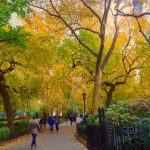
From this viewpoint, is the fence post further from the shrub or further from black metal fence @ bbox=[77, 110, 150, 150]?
the shrub

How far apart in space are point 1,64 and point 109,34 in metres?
15.5

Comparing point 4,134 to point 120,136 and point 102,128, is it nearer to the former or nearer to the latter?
point 102,128

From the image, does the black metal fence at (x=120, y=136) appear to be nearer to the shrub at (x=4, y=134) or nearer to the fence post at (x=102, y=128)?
the fence post at (x=102, y=128)

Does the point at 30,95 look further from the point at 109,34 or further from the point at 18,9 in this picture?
the point at 18,9

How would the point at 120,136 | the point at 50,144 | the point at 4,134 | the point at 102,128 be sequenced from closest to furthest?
the point at 120,136 → the point at 102,128 → the point at 50,144 → the point at 4,134

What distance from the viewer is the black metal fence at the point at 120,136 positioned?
501 inches

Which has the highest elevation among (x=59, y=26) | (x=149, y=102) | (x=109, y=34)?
(x=109, y=34)

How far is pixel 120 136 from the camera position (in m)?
14.7

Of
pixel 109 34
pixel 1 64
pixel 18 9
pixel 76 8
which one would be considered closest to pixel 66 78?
pixel 109 34

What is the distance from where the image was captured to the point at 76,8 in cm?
3119

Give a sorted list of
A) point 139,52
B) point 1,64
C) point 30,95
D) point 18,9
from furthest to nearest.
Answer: point 30,95 < point 139,52 < point 1,64 < point 18,9

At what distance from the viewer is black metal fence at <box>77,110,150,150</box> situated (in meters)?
12.7

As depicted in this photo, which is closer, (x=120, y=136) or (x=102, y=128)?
(x=120, y=136)

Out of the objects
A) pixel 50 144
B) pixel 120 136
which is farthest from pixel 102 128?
pixel 50 144
